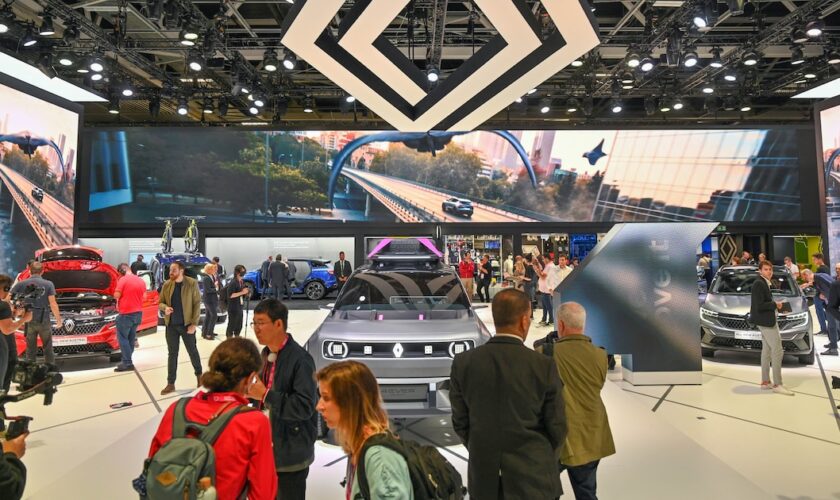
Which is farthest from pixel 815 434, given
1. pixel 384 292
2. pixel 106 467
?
pixel 106 467

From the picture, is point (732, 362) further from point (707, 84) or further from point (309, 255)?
point (309, 255)

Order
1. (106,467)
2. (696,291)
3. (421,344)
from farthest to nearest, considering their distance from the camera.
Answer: (696,291), (421,344), (106,467)

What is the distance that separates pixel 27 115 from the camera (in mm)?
10609

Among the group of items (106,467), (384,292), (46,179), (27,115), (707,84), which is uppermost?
(707,84)

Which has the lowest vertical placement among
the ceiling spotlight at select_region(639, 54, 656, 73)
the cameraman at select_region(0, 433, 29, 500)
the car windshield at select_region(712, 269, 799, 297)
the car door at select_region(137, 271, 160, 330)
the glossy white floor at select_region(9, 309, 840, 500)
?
the glossy white floor at select_region(9, 309, 840, 500)

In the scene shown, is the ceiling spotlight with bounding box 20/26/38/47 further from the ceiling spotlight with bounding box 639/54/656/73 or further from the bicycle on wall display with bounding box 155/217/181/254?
the ceiling spotlight with bounding box 639/54/656/73

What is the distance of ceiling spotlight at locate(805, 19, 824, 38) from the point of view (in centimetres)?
947

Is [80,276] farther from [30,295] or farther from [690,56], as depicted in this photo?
[690,56]

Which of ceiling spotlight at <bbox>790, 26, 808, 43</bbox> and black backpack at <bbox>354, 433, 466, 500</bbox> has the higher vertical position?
ceiling spotlight at <bbox>790, 26, 808, 43</bbox>

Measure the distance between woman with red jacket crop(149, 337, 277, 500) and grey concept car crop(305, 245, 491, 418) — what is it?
6.29 ft

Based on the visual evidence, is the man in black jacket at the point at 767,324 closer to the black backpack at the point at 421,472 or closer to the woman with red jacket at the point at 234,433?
the black backpack at the point at 421,472

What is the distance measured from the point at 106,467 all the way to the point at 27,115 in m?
10.0

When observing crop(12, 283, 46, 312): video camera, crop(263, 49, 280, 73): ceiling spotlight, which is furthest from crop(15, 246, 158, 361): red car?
crop(263, 49, 280, 73): ceiling spotlight

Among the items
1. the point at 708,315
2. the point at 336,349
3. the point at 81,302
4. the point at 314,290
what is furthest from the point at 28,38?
the point at 708,315
